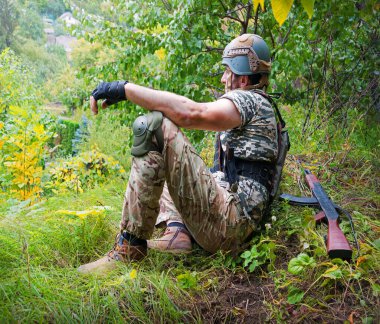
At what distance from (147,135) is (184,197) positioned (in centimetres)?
40

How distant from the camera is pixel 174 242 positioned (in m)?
2.65

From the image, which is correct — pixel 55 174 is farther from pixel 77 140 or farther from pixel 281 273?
pixel 77 140

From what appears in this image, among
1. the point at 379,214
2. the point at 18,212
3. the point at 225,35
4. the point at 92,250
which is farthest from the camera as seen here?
the point at 225,35

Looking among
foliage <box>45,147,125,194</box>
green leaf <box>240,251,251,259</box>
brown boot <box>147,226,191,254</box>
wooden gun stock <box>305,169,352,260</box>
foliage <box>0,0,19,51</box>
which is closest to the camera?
wooden gun stock <box>305,169,352,260</box>

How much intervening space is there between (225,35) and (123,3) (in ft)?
3.63

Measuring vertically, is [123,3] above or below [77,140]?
above

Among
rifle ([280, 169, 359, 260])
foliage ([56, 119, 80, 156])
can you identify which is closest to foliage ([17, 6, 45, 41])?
foliage ([56, 119, 80, 156])

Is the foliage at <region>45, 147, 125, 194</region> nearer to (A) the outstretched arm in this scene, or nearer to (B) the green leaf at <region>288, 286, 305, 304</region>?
(A) the outstretched arm

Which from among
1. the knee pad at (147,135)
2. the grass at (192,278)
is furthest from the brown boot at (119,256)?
the knee pad at (147,135)

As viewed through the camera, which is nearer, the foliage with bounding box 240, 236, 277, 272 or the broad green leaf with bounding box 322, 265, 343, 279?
the broad green leaf with bounding box 322, 265, 343, 279

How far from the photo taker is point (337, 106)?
485 cm

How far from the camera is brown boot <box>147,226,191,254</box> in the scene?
8.65 ft

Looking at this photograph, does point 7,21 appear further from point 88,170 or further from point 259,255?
point 259,255

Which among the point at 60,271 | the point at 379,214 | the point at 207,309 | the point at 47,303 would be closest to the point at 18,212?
the point at 60,271
